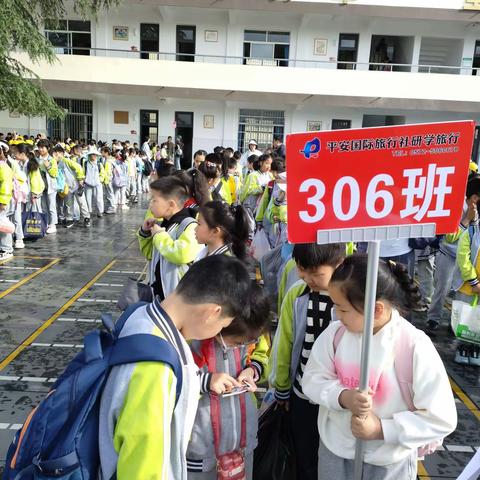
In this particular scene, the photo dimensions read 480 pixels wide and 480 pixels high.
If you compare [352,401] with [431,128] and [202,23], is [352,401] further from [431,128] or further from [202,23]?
[202,23]

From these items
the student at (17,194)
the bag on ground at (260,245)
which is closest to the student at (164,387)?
the bag on ground at (260,245)

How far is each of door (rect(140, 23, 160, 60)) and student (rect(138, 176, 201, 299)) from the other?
18.9 metres

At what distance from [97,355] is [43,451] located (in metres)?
0.27

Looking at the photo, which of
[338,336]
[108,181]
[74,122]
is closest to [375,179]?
[338,336]

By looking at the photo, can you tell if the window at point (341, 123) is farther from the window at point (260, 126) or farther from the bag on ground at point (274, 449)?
the bag on ground at point (274, 449)

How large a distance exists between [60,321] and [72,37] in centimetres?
1916

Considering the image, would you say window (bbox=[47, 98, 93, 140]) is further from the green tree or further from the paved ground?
the paved ground

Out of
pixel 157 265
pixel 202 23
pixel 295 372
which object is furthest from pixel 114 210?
pixel 202 23

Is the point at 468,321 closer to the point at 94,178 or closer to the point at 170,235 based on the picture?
the point at 170,235

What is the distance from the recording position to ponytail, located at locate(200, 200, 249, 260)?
279cm

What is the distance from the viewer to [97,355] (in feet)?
4.12

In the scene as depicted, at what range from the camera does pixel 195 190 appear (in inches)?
145

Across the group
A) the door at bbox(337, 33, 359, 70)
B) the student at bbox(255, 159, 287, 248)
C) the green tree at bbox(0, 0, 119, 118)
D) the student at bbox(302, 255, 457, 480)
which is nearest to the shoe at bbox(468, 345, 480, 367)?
the student at bbox(255, 159, 287, 248)

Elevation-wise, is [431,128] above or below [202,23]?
below
